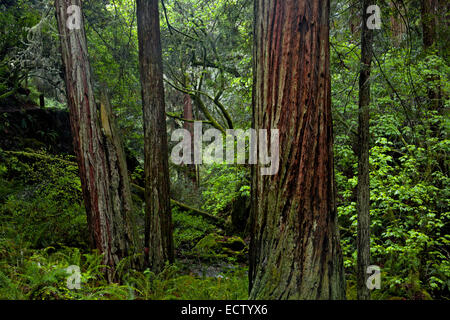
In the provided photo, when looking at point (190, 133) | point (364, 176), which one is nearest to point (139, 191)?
point (190, 133)

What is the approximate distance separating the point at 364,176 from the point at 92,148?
3481 millimetres

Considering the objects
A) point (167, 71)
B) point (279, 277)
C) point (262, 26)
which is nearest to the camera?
point (279, 277)

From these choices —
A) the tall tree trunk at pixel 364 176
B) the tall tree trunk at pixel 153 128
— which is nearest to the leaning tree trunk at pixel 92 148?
the tall tree trunk at pixel 153 128

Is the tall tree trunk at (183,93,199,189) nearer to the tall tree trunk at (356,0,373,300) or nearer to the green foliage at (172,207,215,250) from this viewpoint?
the green foliage at (172,207,215,250)

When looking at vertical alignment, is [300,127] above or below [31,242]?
above

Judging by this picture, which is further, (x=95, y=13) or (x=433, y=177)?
(x=95, y=13)

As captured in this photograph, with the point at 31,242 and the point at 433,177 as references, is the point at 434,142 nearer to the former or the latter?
the point at 433,177

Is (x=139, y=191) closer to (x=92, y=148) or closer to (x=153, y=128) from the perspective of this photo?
(x=153, y=128)

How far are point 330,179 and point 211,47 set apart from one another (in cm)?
798

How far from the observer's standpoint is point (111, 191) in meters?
4.38

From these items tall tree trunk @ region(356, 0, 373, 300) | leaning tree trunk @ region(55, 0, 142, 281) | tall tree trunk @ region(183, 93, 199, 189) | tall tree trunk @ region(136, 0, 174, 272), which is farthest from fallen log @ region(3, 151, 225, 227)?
tall tree trunk @ region(356, 0, 373, 300)

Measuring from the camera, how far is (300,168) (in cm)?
259

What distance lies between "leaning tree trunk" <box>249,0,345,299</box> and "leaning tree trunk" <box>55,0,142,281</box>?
244 cm

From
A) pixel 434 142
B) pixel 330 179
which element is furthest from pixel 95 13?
pixel 434 142
